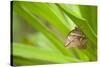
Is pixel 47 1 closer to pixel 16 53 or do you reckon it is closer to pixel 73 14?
pixel 73 14

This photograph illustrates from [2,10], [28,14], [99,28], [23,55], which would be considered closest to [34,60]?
[23,55]

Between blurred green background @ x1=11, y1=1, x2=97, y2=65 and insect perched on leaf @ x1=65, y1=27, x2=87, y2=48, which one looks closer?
blurred green background @ x1=11, y1=1, x2=97, y2=65

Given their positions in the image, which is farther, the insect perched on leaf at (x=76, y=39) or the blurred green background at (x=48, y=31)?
the insect perched on leaf at (x=76, y=39)

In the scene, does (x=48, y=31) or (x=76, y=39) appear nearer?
(x=48, y=31)
